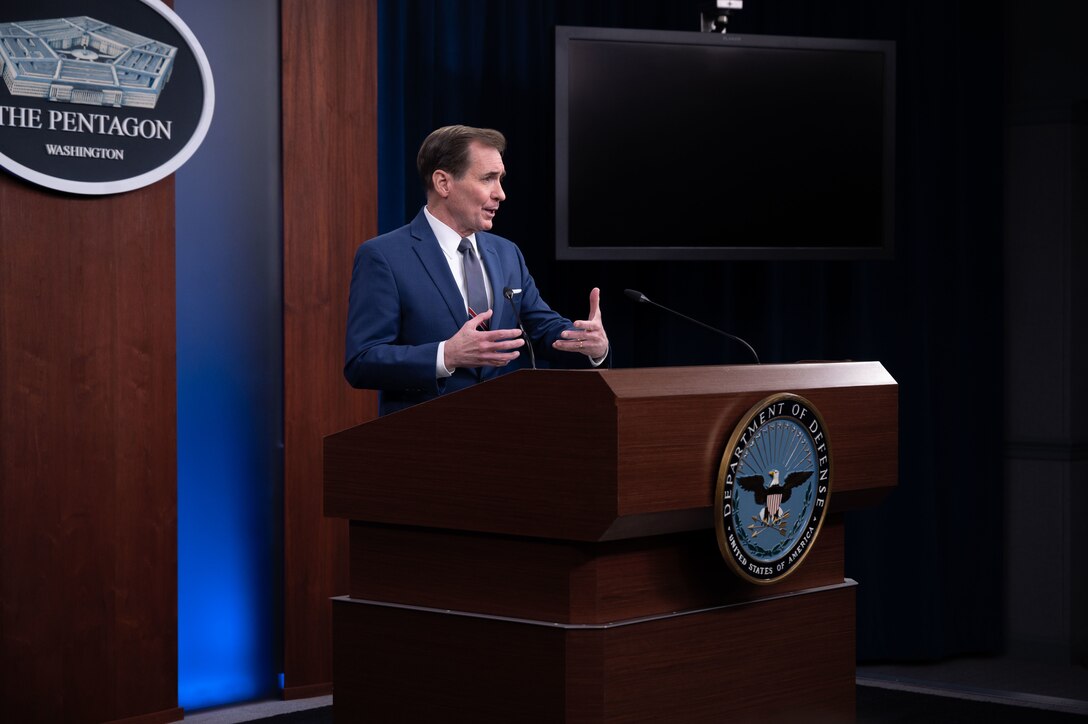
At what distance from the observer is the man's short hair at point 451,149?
301 centimetres

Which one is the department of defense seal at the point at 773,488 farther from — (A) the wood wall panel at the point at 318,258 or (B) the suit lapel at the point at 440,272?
(A) the wood wall panel at the point at 318,258

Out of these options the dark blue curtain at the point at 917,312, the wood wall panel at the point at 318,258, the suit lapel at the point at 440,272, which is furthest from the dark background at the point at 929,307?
the suit lapel at the point at 440,272

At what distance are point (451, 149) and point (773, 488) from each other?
121cm

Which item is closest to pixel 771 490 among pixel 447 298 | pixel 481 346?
pixel 481 346

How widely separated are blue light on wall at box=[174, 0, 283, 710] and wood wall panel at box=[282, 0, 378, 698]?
0.11m

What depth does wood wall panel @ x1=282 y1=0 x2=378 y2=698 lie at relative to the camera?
4.30 metres

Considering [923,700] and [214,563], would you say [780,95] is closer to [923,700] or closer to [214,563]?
[923,700]

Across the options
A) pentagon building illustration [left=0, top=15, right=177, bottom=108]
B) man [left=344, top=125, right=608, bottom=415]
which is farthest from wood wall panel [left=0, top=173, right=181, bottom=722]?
man [left=344, top=125, right=608, bottom=415]

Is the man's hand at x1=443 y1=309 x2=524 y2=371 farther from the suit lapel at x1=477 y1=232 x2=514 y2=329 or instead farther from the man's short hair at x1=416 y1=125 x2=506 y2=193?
the man's short hair at x1=416 y1=125 x2=506 y2=193

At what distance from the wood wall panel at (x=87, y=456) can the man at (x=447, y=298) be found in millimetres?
1367

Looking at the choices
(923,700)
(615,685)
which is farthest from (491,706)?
(923,700)

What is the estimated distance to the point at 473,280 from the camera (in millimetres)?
3000

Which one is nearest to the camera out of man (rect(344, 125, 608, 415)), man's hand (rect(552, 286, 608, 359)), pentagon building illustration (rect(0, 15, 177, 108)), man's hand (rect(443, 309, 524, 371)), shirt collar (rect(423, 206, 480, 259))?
man's hand (rect(443, 309, 524, 371))

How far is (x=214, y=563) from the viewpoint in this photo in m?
4.29
